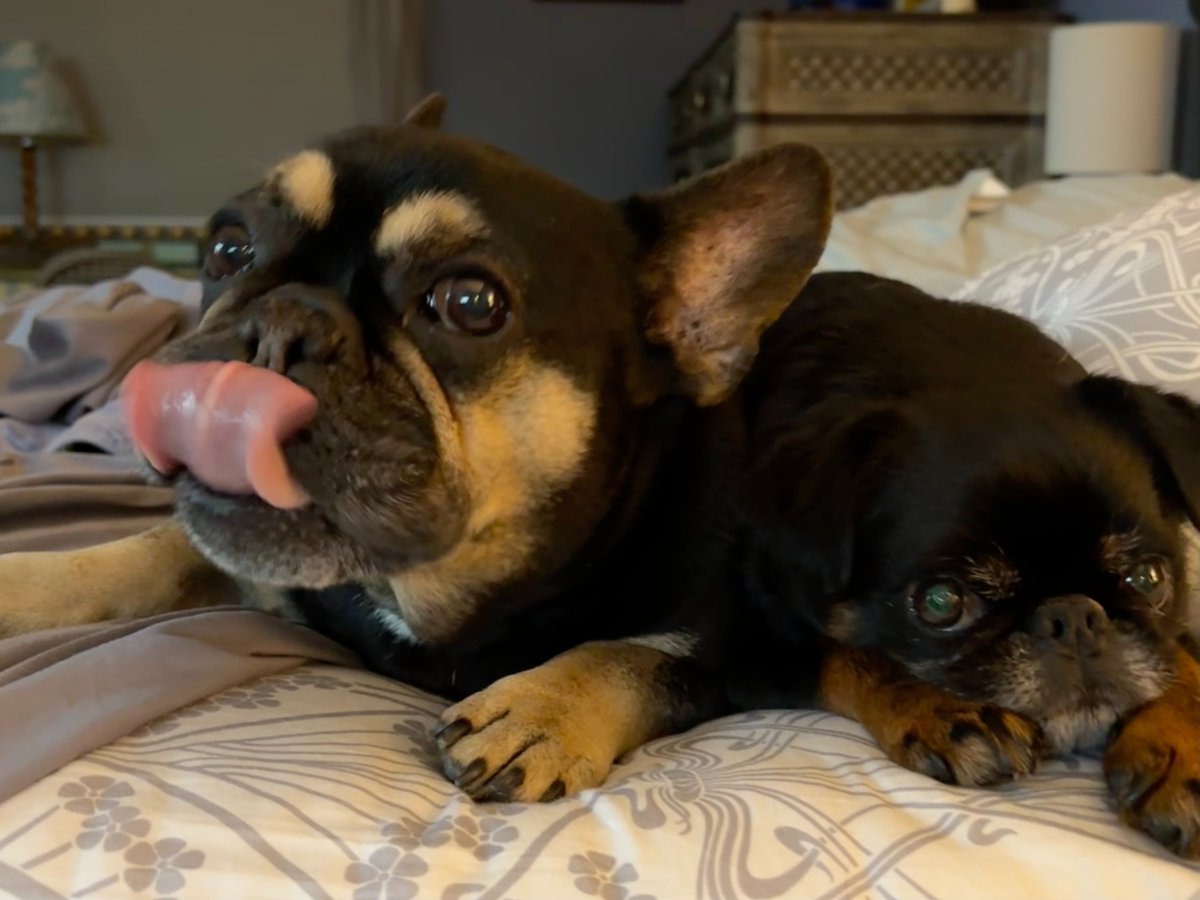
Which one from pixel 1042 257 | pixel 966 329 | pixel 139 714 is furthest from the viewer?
pixel 1042 257

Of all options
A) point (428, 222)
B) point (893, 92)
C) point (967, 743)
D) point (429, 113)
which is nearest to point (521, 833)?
point (967, 743)

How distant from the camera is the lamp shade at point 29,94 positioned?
18.0 ft

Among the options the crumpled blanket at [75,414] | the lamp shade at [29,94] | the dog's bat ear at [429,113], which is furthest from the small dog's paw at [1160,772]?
the lamp shade at [29,94]

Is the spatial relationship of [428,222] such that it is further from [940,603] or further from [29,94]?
[29,94]

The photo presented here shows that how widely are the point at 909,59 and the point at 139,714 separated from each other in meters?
4.14

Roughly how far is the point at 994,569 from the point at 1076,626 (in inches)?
3.7

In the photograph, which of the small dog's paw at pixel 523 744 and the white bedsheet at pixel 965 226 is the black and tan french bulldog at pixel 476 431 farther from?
the white bedsheet at pixel 965 226

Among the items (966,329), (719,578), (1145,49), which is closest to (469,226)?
(719,578)

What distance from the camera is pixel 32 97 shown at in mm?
5523

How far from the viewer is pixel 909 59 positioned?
174 inches

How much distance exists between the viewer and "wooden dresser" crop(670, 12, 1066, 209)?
4359mm

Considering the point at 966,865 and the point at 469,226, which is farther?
the point at 469,226

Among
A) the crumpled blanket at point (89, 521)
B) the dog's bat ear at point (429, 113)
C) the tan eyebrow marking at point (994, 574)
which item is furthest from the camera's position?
the dog's bat ear at point (429, 113)

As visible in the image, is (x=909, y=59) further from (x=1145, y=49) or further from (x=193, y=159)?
(x=193, y=159)
